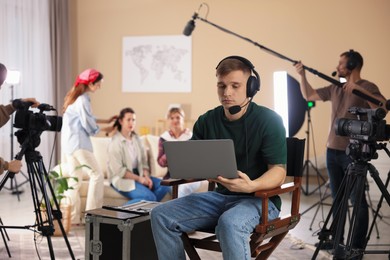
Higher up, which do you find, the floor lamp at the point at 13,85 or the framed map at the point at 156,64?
the framed map at the point at 156,64

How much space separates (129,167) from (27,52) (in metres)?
3.09

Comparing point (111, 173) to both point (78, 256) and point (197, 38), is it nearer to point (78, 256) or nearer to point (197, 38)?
point (78, 256)

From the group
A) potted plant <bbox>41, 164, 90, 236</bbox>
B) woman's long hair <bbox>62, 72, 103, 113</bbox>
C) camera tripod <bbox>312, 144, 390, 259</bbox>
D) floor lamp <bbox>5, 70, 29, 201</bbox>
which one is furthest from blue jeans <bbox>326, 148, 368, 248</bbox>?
floor lamp <bbox>5, 70, 29, 201</bbox>

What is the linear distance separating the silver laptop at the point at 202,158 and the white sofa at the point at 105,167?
241 cm

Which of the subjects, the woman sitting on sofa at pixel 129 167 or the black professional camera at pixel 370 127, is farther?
the woman sitting on sofa at pixel 129 167

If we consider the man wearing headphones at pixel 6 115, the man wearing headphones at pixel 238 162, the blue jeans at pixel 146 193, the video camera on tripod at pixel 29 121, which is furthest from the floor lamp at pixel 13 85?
the man wearing headphones at pixel 238 162

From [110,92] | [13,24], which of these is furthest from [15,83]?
[110,92]

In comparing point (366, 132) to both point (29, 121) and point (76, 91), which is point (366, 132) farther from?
point (76, 91)

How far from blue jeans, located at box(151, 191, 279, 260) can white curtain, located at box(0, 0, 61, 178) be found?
4.55m

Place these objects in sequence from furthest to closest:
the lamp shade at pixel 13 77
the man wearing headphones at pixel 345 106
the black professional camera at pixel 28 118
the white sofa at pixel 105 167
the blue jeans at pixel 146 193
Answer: the lamp shade at pixel 13 77 < the white sofa at pixel 105 167 < the blue jeans at pixel 146 193 < the man wearing headphones at pixel 345 106 < the black professional camera at pixel 28 118

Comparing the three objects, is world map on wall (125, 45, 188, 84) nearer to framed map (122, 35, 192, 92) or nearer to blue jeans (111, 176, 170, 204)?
framed map (122, 35, 192, 92)

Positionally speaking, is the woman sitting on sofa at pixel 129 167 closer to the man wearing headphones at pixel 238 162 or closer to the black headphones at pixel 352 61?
the black headphones at pixel 352 61

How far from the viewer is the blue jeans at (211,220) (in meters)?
2.20

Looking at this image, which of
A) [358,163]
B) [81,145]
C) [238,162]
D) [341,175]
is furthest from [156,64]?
[238,162]
